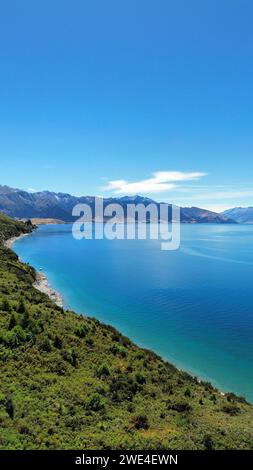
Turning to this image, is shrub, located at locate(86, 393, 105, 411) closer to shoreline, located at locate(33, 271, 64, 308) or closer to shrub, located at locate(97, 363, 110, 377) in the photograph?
shrub, located at locate(97, 363, 110, 377)

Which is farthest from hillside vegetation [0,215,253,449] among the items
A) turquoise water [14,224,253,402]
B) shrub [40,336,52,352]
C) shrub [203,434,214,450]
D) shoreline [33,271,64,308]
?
shoreline [33,271,64,308]

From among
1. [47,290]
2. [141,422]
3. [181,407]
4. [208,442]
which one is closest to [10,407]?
[141,422]

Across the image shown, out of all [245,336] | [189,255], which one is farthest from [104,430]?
[189,255]

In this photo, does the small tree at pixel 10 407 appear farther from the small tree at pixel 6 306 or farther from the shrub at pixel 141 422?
the small tree at pixel 6 306

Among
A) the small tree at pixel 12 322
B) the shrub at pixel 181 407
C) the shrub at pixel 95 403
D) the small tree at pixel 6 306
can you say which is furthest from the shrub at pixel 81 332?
the shrub at pixel 181 407

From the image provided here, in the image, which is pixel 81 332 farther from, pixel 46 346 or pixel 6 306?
pixel 6 306
